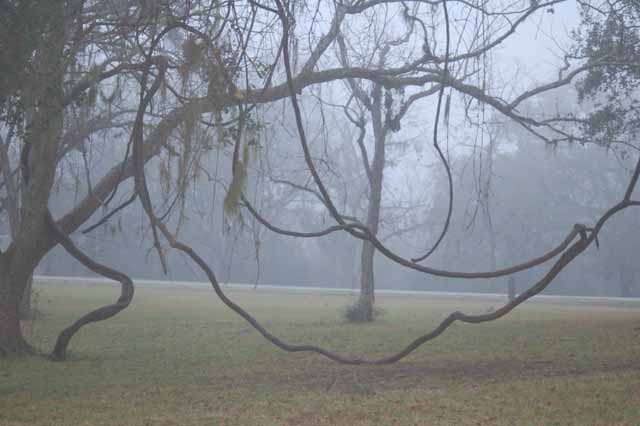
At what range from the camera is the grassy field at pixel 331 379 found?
629cm

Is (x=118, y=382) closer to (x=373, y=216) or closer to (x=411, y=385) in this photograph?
(x=411, y=385)

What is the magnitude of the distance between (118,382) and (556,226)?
33.3m

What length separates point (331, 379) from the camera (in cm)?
850

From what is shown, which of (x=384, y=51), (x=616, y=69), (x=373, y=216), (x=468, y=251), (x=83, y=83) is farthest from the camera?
(x=468, y=251)

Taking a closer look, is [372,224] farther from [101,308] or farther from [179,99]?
[179,99]

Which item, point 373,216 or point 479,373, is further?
point 373,216

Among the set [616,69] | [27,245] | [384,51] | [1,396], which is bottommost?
[1,396]

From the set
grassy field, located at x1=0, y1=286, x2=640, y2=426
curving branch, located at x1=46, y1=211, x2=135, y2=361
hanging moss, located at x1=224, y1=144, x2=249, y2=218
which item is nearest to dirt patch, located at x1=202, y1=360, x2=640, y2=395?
grassy field, located at x1=0, y1=286, x2=640, y2=426

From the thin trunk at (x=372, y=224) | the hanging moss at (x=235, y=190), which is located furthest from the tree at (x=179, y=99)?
the thin trunk at (x=372, y=224)

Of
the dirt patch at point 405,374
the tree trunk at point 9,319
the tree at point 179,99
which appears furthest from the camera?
the tree trunk at point 9,319

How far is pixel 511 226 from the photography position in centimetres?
3906

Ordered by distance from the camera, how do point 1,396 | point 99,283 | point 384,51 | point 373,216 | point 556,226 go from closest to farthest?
point 1,396 → point 384,51 → point 373,216 → point 99,283 → point 556,226

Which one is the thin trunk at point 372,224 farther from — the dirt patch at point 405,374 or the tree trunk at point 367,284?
the dirt patch at point 405,374

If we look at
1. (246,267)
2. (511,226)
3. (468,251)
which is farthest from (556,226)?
(246,267)
